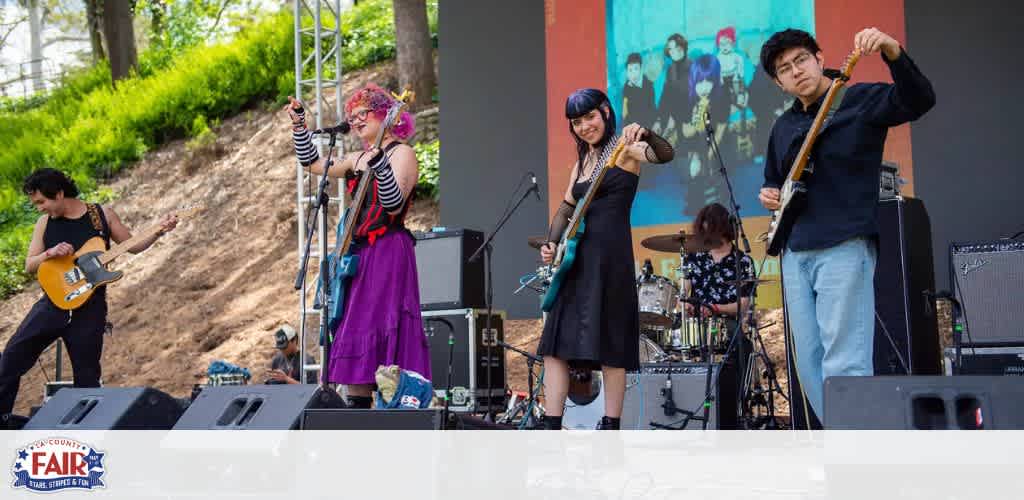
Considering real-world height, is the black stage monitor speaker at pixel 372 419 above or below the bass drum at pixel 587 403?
above

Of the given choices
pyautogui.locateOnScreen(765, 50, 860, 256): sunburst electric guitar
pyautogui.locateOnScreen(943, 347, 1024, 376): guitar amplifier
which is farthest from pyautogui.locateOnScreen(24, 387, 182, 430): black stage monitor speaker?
pyautogui.locateOnScreen(943, 347, 1024, 376): guitar amplifier

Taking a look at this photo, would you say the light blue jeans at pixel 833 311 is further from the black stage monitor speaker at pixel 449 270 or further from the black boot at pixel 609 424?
the black stage monitor speaker at pixel 449 270

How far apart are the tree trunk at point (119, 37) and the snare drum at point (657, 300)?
1379 centimetres

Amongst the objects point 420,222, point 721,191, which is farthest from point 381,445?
point 420,222

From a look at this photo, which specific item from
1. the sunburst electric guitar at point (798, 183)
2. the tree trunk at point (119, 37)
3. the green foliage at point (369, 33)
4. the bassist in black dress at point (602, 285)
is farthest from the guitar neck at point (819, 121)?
the tree trunk at point (119, 37)

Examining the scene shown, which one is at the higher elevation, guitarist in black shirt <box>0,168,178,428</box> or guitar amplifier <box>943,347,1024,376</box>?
guitarist in black shirt <box>0,168,178,428</box>

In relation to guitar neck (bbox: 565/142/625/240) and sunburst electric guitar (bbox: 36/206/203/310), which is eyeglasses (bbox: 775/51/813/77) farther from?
sunburst electric guitar (bbox: 36/206/203/310)

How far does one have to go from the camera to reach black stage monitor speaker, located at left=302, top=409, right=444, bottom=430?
2.82 metres

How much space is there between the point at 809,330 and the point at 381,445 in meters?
1.52

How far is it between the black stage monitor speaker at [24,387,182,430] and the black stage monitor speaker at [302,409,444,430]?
2.58 feet

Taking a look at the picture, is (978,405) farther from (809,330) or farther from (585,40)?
(585,40)

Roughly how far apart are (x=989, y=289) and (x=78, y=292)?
5114mm

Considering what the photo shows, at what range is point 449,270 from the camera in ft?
22.0

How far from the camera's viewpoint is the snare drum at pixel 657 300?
5855 millimetres
